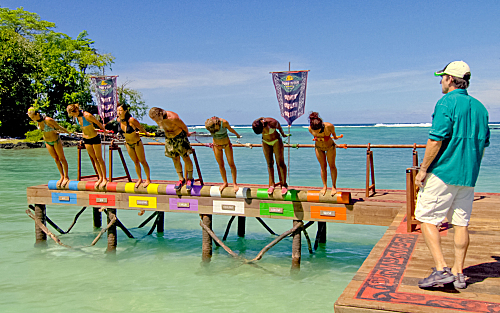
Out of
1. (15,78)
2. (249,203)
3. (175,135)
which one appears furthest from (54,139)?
(15,78)

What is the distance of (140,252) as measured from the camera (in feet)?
35.1

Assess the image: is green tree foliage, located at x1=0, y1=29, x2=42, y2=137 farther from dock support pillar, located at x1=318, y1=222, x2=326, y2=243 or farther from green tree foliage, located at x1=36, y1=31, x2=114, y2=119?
dock support pillar, located at x1=318, y1=222, x2=326, y2=243

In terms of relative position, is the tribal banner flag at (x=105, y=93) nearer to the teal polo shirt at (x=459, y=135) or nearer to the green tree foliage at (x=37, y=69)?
the teal polo shirt at (x=459, y=135)

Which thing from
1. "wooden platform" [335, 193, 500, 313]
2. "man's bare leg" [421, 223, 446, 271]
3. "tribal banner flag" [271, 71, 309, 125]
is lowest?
"wooden platform" [335, 193, 500, 313]

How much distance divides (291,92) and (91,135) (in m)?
4.45

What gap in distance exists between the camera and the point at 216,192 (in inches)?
352

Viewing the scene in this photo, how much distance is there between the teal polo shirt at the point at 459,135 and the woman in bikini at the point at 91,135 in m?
7.63

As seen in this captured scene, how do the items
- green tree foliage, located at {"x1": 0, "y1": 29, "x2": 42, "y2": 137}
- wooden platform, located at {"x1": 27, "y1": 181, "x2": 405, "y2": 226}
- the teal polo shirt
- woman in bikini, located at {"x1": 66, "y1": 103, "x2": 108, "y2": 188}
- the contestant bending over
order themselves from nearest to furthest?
the teal polo shirt → wooden platform, located at {"x1": 27, "y1": 181, "x2": 405, "y2": 226} → the contestant bending over → woman in bikini, located at {"x1": 66, "y1": 103, "x2": 108, "y2": 188} → green tree foliage, located at {"x1": 0, "y1": 29, "x2": 42, "y2": 137}

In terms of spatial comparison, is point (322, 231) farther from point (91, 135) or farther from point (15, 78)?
point (15, 78)

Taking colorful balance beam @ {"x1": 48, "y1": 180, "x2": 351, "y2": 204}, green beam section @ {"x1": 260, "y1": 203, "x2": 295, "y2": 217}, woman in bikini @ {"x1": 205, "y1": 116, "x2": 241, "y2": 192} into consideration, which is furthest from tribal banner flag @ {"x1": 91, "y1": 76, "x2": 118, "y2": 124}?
green beam section @ {"x1": 260, "y1": 203, "x2": 295, "y2": 217}

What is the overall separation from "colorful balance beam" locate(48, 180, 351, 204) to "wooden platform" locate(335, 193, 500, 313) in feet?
7.21

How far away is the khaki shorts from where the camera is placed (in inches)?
149

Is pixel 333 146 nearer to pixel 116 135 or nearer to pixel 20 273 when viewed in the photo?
pixel 116 135

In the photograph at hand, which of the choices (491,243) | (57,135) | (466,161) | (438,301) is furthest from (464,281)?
(57,135)
